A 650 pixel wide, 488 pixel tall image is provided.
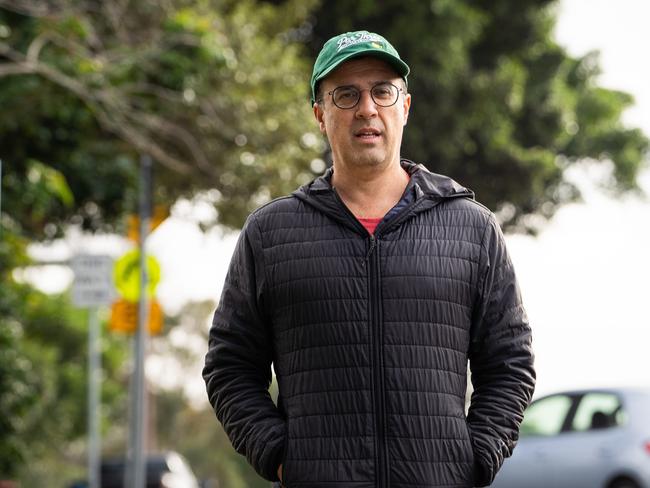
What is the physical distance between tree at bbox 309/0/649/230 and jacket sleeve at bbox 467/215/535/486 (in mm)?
19598

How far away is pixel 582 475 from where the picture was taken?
1348 cm

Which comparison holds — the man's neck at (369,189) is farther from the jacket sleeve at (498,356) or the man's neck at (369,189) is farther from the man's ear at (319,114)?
the jacket sleeve at (498,356)

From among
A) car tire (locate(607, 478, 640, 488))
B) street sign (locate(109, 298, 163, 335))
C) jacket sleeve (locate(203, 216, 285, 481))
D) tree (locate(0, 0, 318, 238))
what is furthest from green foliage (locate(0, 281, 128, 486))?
jacket sleeve (locate(203, 216, 285, 481))

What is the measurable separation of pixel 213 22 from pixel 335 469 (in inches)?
542

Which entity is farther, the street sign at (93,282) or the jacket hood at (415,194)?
the street sign at (93,282)

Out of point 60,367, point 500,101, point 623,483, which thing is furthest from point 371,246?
point 60,367

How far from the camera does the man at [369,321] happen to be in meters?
3.31

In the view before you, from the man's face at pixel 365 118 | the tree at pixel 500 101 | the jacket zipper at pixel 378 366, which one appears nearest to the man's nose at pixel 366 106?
the man's face at pixel 365 118

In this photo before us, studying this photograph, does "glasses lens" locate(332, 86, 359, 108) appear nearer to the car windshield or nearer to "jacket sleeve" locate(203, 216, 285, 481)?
"jacket sleeve" locate(203, 216, 285, 481)

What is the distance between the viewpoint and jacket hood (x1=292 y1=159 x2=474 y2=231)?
11.3 feet

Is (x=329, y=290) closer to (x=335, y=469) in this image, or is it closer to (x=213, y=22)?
(x=335, y=469)

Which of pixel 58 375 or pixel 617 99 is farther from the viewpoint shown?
pixel 58 375

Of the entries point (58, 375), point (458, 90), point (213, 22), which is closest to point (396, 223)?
→ point (213, 22)

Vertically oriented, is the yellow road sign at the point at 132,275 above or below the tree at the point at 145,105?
below
